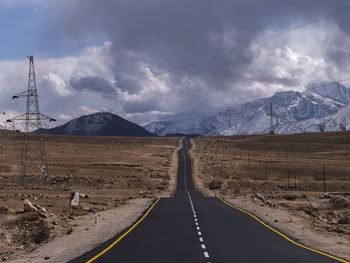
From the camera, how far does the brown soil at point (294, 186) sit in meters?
35.7

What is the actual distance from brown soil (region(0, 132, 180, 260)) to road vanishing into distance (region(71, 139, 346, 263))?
4.66 m

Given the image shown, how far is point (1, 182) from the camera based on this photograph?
87312 millimetres

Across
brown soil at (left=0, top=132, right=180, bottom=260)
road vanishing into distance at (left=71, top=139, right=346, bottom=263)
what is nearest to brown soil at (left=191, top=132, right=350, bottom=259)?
road vanishing into distance at (left=71, top=139, right=346, bottom=263)

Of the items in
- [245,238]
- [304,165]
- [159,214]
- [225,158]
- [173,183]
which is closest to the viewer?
[245,238]

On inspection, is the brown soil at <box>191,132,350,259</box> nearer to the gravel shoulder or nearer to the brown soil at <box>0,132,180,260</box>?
the brown soil at <box>0,132,180,260</box>

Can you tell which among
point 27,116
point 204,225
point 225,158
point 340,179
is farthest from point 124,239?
point 225,158

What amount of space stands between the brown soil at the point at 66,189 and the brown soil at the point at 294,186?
918 centimetres

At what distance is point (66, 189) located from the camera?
77.7 m

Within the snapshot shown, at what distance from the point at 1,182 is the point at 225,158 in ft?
208

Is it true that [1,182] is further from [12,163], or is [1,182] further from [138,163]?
[138,163]

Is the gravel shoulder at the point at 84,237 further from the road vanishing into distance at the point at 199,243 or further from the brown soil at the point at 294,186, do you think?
the brown soil at the point at 294,186

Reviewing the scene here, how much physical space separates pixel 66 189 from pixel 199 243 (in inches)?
2081

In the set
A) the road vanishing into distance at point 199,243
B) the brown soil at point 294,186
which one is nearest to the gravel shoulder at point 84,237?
the road vanishing into distance at point 199,243

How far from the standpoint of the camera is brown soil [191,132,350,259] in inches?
1404
